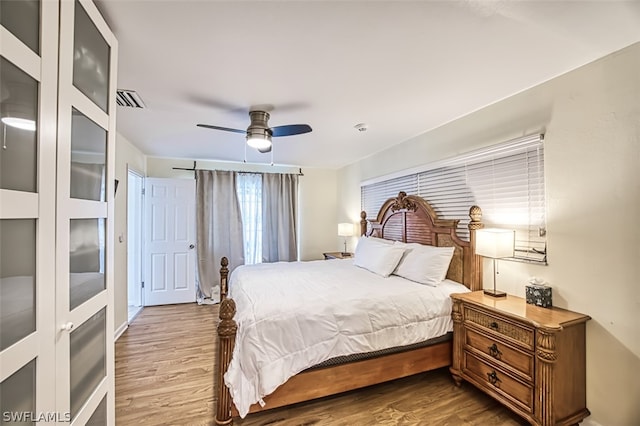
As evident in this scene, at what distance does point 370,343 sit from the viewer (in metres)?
2.13

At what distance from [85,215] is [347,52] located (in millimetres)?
1647

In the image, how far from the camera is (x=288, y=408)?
7.00ft

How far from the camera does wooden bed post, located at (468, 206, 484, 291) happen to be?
8.54 feet

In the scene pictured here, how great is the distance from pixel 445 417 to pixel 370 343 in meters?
0.73

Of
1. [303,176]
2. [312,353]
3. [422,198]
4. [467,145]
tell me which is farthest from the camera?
[303,176]

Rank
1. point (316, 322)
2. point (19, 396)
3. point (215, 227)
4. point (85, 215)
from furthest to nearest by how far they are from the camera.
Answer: point (215, 227) < point (316, 322) < point (85, 215) < point (19, 396)

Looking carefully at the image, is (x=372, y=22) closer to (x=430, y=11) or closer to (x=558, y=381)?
(x=430, y=11)

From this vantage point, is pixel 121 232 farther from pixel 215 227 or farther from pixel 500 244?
pixel 500 244

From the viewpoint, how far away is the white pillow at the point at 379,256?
310 centimetres

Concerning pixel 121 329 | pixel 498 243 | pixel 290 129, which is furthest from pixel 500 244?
pixel 121 329

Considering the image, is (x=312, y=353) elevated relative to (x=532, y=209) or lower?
lower

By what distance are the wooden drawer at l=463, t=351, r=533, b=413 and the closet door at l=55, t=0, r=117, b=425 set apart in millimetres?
2471

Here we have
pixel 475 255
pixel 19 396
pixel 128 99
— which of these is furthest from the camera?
pixel 475 255

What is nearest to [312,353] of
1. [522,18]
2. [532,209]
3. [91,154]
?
[91,154]
